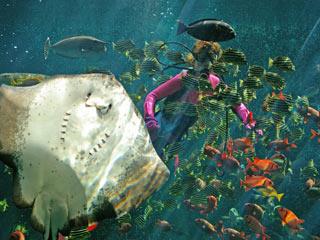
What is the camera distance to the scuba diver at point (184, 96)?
3.38 meters

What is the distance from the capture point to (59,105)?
5.18 ft

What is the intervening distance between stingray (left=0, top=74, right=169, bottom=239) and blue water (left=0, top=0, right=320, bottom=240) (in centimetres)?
314

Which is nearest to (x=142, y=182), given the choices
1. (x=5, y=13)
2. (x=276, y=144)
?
(x=276, y=144)

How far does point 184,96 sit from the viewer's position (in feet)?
11.7

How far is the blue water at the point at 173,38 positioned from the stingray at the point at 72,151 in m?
3.14

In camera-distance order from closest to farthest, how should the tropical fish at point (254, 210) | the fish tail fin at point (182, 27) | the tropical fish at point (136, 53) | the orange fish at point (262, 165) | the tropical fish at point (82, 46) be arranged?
the fish tail fin at point (182, 27) < the orange fish at point (262, 165) < the tropical fish at point (254, 210) < the tropical fish at point (136, 53) < the tropical fish at point (82, 46)

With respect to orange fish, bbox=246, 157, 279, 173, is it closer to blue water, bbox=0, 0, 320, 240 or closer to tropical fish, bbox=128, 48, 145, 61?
blue water, bbox=0, 0, 320, 240

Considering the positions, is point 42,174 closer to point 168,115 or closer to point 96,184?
point 96,184

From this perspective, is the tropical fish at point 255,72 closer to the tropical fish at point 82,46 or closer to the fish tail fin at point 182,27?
the fish tail fin at point 182,27

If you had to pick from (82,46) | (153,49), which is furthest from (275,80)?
(82,46)

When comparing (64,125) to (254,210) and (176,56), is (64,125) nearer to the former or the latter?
(176,56)

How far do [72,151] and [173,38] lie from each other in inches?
725

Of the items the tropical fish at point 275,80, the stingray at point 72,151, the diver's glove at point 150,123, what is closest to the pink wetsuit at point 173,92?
the diver's glove at point 150,123

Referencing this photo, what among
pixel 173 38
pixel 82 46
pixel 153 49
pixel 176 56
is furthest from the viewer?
pixel 173 38
